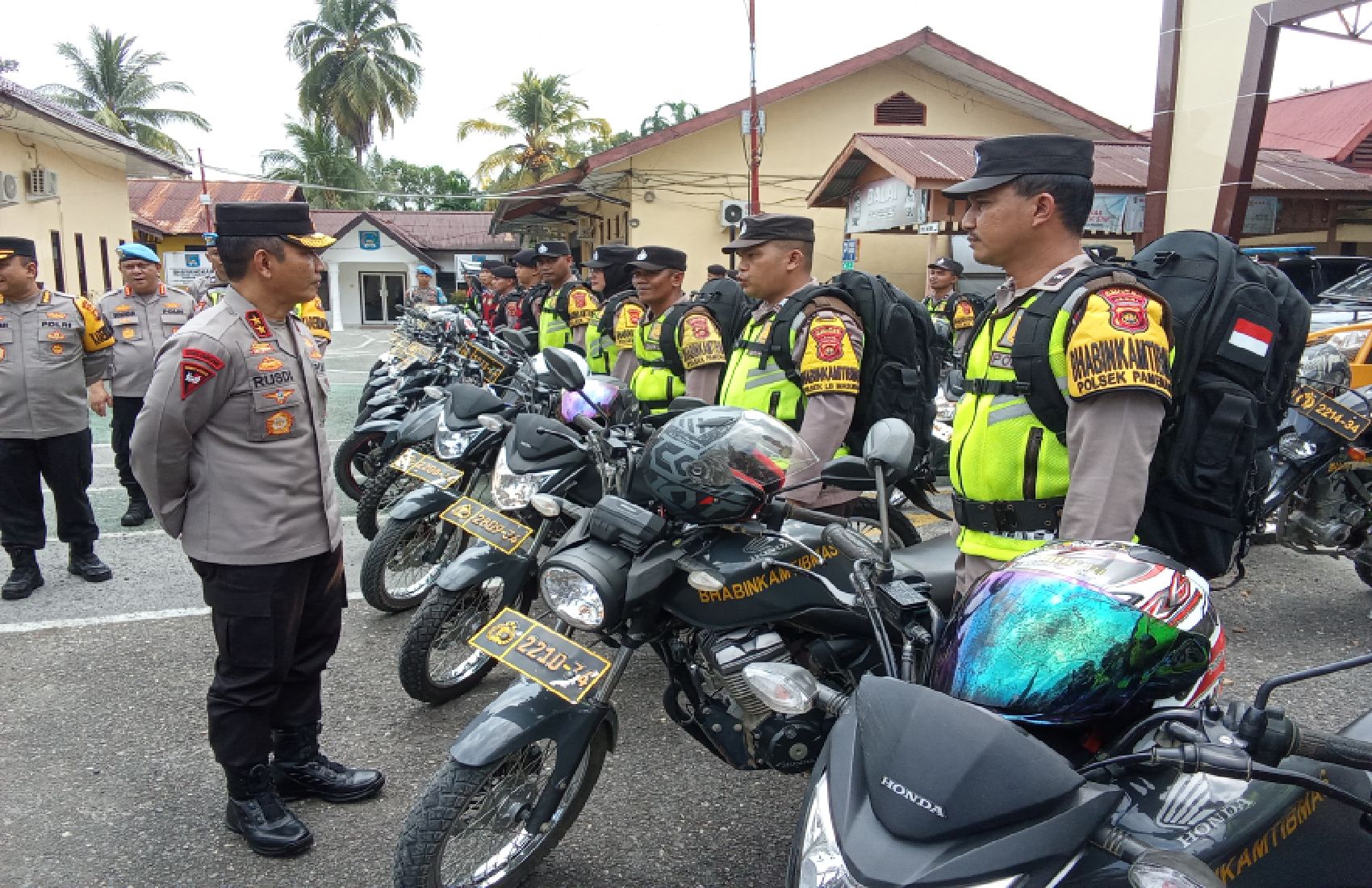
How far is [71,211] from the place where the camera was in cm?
1803

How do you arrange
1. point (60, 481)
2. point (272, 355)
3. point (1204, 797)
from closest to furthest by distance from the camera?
1. point (1204, 797)
2. point (272, 355)
3. point (60, 481)

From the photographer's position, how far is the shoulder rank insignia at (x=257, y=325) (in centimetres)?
273

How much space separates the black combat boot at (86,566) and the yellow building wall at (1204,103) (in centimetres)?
Answer: 955

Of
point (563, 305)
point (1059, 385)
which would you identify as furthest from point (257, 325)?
point (563, 305)

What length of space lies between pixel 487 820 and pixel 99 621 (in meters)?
3.11

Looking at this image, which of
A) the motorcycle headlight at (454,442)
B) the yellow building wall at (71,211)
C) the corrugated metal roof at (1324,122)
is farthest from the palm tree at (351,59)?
the motorcycle headlight at (454,442)

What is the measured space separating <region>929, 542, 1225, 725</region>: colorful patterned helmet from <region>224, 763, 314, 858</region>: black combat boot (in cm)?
213

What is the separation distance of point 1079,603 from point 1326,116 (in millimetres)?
18649

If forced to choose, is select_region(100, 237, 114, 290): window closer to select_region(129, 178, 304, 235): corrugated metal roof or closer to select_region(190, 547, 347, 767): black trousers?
select_region(129, 178, 304, 235): corrugated metal roof

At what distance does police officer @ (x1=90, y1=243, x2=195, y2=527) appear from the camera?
6395 millimetres

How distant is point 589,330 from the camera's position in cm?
705

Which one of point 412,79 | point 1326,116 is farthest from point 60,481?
point 412,79

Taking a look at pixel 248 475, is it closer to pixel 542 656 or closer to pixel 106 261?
pixel 542 656

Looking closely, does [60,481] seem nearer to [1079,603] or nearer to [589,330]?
[589,330]
